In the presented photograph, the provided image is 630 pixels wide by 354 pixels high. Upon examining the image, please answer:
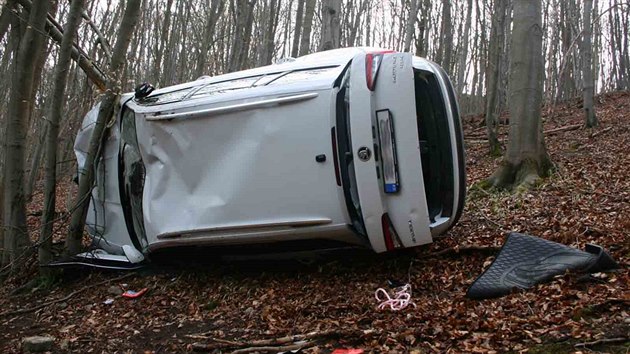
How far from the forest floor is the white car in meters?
0.43

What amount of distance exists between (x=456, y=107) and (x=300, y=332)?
7.59ft

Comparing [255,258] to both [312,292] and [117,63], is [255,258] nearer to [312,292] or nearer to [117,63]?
[312,292]

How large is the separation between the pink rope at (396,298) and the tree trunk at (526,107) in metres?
3.19

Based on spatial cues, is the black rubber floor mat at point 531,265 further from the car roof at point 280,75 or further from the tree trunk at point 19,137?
the tree trunk at point 19,137

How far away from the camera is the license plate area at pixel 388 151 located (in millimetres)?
4199

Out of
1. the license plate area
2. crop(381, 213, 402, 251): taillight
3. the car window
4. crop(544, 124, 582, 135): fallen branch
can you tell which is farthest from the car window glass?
crop(544, 124, 582, 135): fallen branch

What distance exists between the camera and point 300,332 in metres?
3.87

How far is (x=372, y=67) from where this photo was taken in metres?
4.38

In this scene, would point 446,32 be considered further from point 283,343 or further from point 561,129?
point 283,343

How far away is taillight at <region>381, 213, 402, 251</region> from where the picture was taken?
4.24m

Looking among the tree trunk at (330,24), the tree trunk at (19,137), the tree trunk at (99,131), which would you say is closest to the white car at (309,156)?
the tree trunk at (99,131)

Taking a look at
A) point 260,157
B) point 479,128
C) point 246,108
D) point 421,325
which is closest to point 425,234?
point 421,325

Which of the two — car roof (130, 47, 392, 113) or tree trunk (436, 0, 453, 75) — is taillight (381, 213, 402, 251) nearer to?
car roof (130, 47, 392, 113)

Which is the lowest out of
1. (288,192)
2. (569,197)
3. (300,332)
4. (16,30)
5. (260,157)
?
(300,332)
